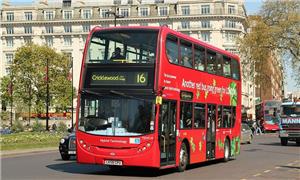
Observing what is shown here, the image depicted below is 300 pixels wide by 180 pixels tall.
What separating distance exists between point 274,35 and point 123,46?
5443 cm

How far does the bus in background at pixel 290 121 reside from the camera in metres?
35.9

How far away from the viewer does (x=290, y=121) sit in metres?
36.2

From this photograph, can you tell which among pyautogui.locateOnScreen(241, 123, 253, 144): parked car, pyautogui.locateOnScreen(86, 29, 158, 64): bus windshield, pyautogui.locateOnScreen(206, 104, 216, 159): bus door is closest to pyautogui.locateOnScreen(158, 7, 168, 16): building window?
pyautogui.locateOnScreen(241, 123, 253, 144): parked car

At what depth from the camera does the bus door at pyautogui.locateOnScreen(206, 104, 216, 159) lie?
20.3m

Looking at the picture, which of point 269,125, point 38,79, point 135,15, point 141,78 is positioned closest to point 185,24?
point 135,15

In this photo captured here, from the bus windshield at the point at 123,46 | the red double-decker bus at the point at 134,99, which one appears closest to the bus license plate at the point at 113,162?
the red double-decker bus at the point at 134,99

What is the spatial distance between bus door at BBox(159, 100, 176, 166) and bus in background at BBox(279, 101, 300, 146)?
2057 cm

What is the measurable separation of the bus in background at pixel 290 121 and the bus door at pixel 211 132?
1622 centimetres

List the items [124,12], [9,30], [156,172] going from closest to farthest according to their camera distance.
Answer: [156,172]
[124,12]
[9,30]

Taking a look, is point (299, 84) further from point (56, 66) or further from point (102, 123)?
point (102, 123)

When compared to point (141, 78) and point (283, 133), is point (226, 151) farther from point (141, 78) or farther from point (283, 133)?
point (283, 133)

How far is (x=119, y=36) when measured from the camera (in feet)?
55.5

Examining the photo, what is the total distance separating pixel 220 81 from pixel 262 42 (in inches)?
1921

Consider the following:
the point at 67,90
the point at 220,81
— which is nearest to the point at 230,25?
the point at 67,90
